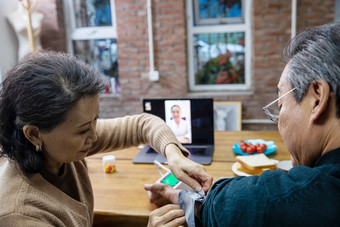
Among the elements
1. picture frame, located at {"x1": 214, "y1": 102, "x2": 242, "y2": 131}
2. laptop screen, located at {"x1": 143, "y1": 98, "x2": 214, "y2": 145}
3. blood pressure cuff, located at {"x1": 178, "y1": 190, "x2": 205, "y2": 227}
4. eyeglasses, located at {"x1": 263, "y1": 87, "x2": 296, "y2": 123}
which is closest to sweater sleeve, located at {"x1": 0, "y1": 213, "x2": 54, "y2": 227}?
blood pressure cuff, located at {"x1": 178, "y1": 190, "x2": 205, "y2": 227}

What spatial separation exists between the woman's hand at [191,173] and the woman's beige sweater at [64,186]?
0.41 ft

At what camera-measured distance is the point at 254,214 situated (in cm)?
74

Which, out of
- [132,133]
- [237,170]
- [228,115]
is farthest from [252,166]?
[228,115]

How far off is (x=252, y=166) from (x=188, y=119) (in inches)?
20.7

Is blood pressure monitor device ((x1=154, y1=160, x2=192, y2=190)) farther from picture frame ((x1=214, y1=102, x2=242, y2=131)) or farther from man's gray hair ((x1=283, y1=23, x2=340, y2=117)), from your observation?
picture frame ((x1=214, y1=102, x2=242, y2=131))

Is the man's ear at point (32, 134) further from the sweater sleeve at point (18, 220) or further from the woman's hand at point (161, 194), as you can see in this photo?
the woman's hand at point (161, 194)

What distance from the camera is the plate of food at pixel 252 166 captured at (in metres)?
1.50

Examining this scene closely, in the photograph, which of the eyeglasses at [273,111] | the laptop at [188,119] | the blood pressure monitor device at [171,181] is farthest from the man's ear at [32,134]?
the laptop at [188,119]

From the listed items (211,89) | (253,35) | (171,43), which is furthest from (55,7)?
(253,35)

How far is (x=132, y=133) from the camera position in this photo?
54.8 inches

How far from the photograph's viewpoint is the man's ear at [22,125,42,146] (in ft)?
3.06

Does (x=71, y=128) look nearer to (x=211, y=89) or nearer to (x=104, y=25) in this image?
(x=211, y=89)

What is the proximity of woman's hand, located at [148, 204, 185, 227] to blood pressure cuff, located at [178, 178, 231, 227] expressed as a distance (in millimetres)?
25

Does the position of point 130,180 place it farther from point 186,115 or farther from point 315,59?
point 315,59
